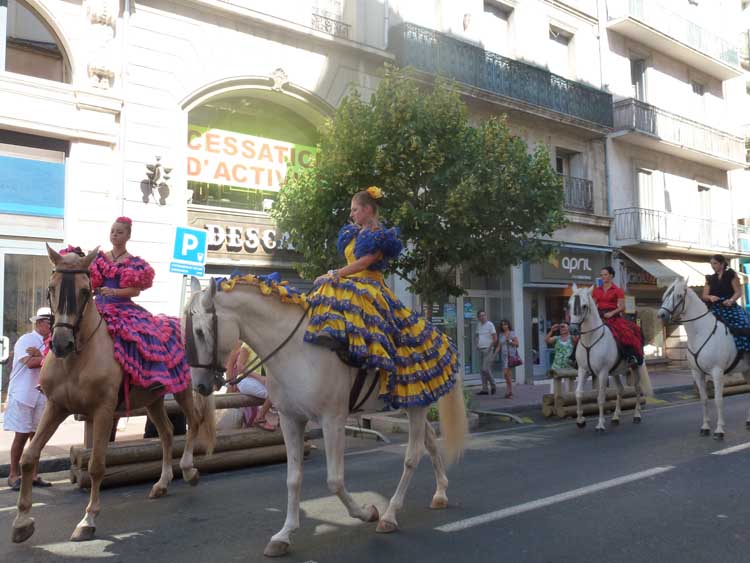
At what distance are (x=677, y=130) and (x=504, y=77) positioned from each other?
31.2 feet

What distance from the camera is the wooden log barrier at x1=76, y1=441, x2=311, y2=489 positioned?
6711mm

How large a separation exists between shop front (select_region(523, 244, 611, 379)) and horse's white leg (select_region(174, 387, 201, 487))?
14.9 metres

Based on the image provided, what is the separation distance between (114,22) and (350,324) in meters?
11.1

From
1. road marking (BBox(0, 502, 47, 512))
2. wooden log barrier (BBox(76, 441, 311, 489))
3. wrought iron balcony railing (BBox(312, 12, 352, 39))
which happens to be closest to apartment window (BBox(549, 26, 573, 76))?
wrought iron balcony railing (BBox(312, 12, 352, 39))

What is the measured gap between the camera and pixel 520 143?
1267cm

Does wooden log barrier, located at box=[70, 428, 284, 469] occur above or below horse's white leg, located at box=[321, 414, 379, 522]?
below

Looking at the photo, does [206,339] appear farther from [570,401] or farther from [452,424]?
[570,401]

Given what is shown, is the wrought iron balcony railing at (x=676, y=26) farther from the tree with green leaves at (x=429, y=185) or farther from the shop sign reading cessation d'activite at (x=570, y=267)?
the tree with green leaves at (x=429, y=185)

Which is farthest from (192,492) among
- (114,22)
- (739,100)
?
(739,100)

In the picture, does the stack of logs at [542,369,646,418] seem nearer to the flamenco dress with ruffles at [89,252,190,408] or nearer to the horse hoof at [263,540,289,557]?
the flamenco dress with ruffles at [89,252,190,408]

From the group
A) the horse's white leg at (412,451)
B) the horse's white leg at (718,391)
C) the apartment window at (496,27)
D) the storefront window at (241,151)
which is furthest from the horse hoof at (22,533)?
the apartment window at (496,27)

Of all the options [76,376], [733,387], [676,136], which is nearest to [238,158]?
[76,376]

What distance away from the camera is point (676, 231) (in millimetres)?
25062

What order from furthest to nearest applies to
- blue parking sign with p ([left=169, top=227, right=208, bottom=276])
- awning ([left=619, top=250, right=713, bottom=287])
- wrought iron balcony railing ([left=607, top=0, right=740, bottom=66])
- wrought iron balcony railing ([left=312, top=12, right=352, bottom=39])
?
wrought iron balcony railing ([left=607, top=0, right=740, bottom=66]), awning ([left=619, top=250, right=713, bottom=287]), wrought iron balcony railing ([left=312, top=12, right=352, bottom=39]), blue parking sign with p ([left=169, top=227, right=208, bottom=276])
